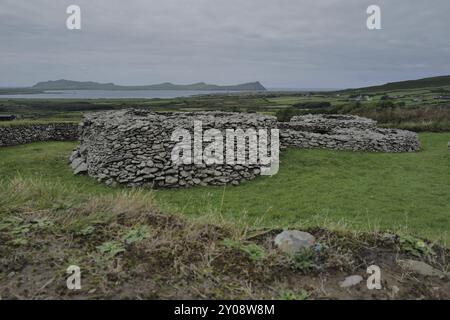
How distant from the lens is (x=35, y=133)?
806 inches

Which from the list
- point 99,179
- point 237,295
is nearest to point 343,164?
point 99,179

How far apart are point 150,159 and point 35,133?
12.6 meters

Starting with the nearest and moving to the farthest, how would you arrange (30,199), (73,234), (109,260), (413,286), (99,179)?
(413,286) < (109,260) < (73,234) < (30,199) < (99,179)

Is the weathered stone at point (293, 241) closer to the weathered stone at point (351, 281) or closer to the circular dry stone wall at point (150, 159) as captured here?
the weathered stone at point (351, 281)

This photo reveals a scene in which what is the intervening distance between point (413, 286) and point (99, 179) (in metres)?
11.2

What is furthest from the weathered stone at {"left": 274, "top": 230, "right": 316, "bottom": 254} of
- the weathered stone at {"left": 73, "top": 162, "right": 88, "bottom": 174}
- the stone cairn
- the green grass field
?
the weathered stone at {"left": 73, "top": 162, "right": 88, "bottom": 174}

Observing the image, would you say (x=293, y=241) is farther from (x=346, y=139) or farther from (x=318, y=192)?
(x=346, y=139)

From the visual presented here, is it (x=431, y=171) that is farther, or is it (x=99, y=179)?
(x=431, y=171)

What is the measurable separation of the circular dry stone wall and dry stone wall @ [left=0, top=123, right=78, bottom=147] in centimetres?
850

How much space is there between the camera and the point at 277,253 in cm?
402

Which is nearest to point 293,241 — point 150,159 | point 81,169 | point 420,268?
point 420,268

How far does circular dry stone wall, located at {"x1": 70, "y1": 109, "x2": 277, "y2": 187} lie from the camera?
11.8 meters

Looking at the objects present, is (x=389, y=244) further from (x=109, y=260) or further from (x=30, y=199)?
(x=30, y=199)

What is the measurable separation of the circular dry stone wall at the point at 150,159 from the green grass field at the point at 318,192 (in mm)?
Result: 561
